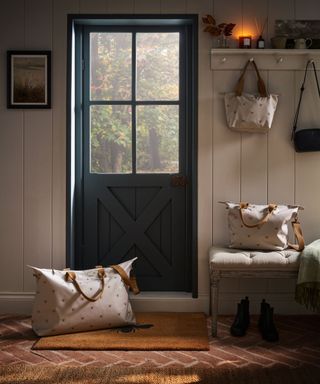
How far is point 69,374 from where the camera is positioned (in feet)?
10.2

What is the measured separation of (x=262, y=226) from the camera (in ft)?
13.3

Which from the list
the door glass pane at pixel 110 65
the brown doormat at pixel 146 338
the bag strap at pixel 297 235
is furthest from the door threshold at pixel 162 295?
the door glass pane at pixel 110 65

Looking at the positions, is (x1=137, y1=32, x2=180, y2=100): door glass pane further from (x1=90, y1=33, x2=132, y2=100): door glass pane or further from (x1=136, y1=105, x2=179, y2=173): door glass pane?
(x1=136, y1=105, x2=179, y2=173): door glass pane

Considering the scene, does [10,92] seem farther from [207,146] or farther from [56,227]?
[207,146]

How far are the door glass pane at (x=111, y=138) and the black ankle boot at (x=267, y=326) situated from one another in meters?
1.50

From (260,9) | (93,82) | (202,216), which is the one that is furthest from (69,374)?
(260,9)

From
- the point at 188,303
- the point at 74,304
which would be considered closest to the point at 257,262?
the point at 188,303

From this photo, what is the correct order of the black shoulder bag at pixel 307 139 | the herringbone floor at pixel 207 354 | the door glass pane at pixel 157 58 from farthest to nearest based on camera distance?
1. the door glass pane at pixel 157 58
2. the black shoulder bag at pixel 307 139
3. the herringbone floor at pixel 207 354

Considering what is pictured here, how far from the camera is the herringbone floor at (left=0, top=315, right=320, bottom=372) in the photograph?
332 cm

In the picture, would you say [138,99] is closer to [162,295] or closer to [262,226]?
[262,226]

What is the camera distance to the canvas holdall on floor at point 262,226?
4023 mm

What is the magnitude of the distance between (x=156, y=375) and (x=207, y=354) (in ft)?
1.56

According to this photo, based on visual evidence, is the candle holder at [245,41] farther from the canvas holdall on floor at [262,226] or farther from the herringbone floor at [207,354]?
the herringbone floor at [207,354]

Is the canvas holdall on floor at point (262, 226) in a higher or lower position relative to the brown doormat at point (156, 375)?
higher
